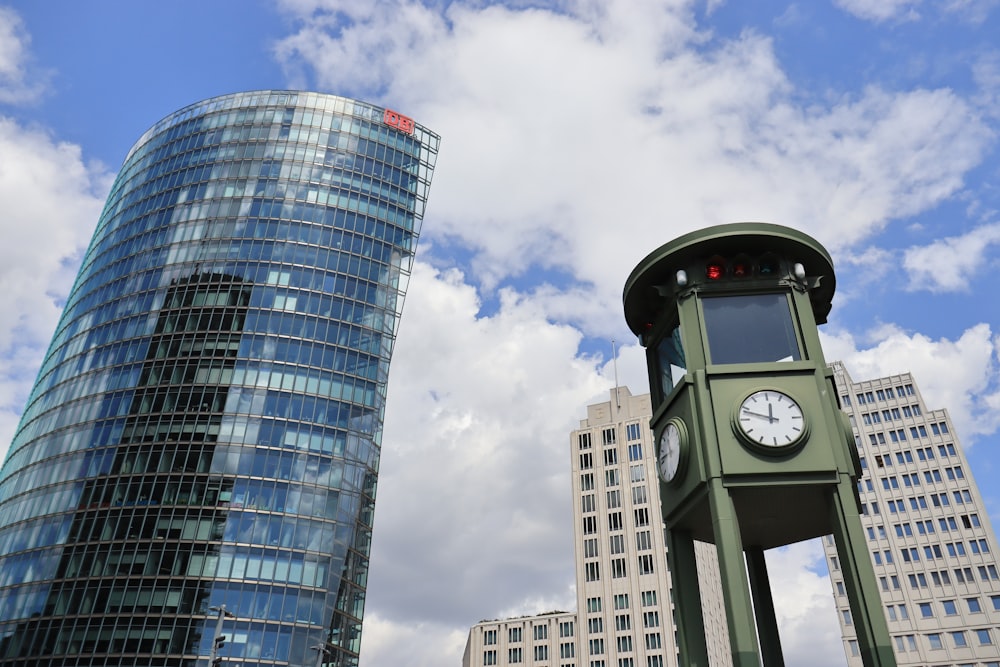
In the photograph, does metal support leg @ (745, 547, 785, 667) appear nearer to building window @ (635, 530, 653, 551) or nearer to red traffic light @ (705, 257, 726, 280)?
red traffic light @ (705, 257, 726, 280)

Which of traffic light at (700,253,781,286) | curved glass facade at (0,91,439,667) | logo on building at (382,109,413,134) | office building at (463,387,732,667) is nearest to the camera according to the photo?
traffic light at (700,253,781,286)

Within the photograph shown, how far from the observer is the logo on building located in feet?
301

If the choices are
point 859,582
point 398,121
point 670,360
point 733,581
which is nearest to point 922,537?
point 398,121

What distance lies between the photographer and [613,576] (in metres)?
121

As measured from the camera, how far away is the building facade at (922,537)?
311 ft

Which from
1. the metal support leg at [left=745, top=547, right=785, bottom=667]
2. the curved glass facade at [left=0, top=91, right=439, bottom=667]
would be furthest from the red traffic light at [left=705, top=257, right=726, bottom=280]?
the curved glass facade at [left=0, top=91, right=439, bottom=667]

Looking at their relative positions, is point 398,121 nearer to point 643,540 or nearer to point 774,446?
point 643,540

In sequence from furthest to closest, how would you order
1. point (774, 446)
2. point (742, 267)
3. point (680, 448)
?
point (742, 267), point (680, 448), point (774, 446)

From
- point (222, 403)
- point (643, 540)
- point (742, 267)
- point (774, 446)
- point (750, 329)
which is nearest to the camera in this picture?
point (774, 446)

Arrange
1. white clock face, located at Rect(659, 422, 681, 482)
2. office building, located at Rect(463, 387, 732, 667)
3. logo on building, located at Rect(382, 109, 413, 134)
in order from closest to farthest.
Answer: white clock face, located at Rect(659, 422, 681, 482), logo on building, located at Rect(382, 109, 413, 134), office building, located at Rect(463, 387, 732, 667)

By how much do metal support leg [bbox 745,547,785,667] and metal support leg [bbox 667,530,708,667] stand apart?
5.07 feet

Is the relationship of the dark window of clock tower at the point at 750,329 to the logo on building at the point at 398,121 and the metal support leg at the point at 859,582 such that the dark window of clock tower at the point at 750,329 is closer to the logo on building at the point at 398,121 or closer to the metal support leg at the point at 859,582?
the metal support leg at the point at 859,582

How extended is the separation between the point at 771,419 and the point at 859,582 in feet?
11.7

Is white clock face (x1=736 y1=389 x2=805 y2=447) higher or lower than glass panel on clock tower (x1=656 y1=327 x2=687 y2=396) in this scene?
lower
